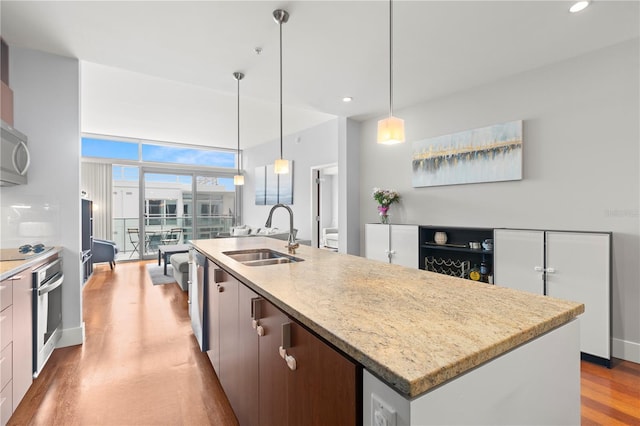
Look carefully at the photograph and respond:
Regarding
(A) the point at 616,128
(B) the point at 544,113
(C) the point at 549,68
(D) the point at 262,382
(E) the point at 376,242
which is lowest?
(D) the point at 262,382

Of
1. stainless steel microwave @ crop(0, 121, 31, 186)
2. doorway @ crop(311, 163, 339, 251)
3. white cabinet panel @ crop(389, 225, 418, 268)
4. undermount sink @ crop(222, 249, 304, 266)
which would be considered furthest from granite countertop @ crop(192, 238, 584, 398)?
doorway @ crop(311, 163, 339, 251)

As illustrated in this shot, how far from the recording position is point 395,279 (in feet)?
4.77

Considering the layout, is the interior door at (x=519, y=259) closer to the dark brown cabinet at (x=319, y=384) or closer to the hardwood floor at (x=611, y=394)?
the hardwood floor at (x=611, y=394)

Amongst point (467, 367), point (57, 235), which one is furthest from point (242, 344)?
point (57, 235)

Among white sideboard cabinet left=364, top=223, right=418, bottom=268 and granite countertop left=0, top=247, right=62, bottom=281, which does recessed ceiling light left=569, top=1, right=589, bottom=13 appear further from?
granite countertop left=0, top=247, right=62, bottom=281

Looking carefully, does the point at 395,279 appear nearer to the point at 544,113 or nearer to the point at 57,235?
the point at 544,113

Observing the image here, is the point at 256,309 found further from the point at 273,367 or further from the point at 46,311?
the point at 46,311

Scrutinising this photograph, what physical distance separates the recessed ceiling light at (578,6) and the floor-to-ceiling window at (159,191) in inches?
301

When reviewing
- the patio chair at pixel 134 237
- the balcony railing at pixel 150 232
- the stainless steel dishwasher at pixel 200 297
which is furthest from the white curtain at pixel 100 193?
the stainless steel dishwasher at pixel 200 297

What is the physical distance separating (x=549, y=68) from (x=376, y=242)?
8.46 feet

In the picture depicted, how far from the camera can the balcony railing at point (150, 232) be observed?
7230 millimetres

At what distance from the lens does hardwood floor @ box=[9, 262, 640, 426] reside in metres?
1.80

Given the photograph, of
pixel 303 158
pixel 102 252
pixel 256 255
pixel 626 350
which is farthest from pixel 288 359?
pixel 102 252

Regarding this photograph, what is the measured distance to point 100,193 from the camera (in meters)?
6.91
